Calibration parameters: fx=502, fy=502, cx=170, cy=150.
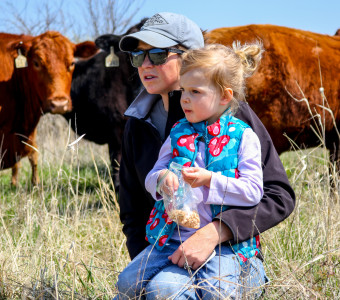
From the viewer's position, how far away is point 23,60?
5938 millimetres

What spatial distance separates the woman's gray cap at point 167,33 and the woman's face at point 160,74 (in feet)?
0.19

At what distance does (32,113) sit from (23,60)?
0.67 metres

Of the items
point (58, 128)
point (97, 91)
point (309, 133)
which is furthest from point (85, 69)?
point (58, 128)

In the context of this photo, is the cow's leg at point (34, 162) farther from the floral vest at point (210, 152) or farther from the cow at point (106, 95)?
the floral vest at point (210, 152)

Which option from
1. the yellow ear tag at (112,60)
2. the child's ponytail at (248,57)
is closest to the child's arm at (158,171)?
the child's ponytail at (248,57)

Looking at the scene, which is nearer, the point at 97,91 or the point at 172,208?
the point at 172,208

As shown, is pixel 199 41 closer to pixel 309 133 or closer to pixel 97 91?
pixel 309 133

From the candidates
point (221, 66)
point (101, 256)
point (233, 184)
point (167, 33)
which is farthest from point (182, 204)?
point (101, 256)

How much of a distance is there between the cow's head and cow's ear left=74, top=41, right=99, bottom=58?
375 mm

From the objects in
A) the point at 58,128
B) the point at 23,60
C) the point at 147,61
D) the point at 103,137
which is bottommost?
the point at 58,128

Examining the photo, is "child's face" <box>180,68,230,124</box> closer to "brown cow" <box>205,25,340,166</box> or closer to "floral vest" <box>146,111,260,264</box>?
"floral vest" <box>146,111,260,264</box>

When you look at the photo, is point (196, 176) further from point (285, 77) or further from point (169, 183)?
point (285, 77)

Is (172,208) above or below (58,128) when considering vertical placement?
above

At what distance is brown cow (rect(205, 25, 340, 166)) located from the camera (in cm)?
497
